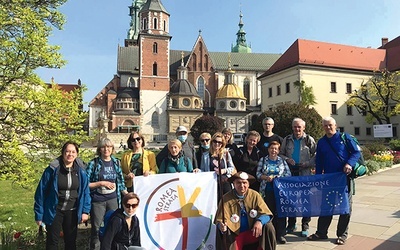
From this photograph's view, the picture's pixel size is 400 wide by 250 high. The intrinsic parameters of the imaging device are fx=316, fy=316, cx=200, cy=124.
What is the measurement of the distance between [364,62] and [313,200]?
166ft

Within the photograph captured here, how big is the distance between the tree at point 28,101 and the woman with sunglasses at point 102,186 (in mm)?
2444

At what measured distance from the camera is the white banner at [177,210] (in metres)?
4.84

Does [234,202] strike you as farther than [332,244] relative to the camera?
No

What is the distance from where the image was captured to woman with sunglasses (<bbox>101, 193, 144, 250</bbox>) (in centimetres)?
389

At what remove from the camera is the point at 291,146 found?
595 cm

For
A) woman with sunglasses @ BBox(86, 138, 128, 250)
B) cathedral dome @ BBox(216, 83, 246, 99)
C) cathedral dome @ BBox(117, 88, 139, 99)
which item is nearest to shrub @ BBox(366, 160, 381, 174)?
woman with sunglasses @ BBox(86, 138, 128, 250)

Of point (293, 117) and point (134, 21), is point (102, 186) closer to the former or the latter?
point (293, 117)

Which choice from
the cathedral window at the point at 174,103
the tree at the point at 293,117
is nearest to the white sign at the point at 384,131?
A: the tree at the point at 293,117

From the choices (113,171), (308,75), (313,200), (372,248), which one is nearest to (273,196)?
(313,200)

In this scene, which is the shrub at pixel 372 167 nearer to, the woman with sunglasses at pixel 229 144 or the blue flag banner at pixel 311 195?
the blue flag banner at pixel 311 195

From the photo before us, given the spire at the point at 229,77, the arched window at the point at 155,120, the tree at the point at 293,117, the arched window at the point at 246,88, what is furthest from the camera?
the arched window at the point at 246,88

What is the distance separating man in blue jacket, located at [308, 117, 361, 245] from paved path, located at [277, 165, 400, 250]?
0.58ft

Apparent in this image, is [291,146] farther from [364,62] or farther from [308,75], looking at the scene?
[364,62]

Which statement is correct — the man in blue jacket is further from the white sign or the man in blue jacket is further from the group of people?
the white sign
